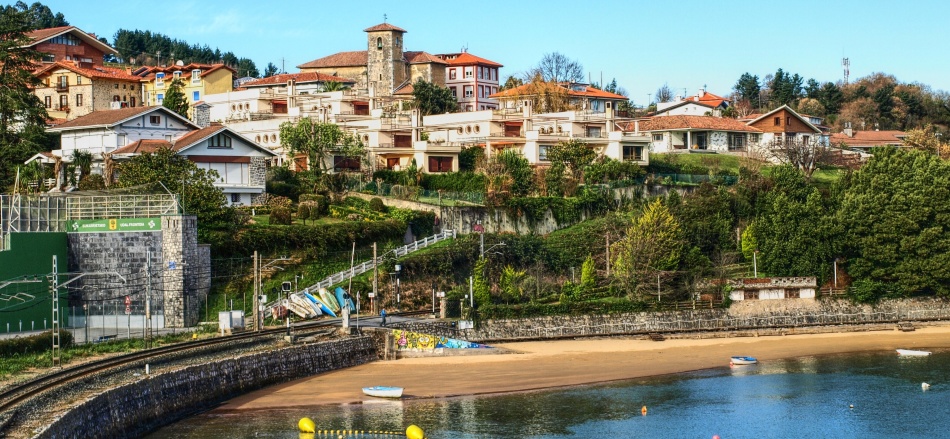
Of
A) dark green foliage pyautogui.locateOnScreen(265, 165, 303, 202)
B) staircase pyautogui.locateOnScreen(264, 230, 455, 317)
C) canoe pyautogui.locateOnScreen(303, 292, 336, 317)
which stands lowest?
canoe pyautogui.locateOnScreen(303, 292, 336, 317)

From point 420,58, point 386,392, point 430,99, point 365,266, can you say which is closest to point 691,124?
point 430,99

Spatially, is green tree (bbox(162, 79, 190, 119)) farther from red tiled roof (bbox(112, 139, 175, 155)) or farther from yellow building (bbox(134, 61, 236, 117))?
red tiled roof (bbox(112, 139, 175, 155))

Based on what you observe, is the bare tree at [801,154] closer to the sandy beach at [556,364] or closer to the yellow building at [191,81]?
the sandy beach at [556,364]

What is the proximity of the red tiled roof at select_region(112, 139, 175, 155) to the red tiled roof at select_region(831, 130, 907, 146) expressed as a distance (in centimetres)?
7358

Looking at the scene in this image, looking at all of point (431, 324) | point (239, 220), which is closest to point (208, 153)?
point (239, 220)

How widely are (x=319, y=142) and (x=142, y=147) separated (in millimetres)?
14871

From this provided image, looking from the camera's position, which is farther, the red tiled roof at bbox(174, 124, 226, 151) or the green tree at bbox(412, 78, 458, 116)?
the green tree at bbox(412, 78, 458, 116)

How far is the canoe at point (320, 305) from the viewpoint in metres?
68.4

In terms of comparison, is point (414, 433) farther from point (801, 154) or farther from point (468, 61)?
point (468, 61)

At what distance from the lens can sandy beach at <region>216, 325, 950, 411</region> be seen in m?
54.4

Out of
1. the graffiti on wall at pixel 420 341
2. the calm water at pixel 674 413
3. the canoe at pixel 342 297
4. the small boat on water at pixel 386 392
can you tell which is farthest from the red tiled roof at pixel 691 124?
the small boat on water at pixel 386 392

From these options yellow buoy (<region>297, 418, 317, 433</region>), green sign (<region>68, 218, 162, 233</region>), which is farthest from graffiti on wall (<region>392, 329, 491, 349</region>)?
yellow buoy (<region>297, 418, 317, 433</region>)

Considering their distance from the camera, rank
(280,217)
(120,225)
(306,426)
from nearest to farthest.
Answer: (306,426) → (120,225) → (280,217)

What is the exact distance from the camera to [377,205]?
83.8 metres
